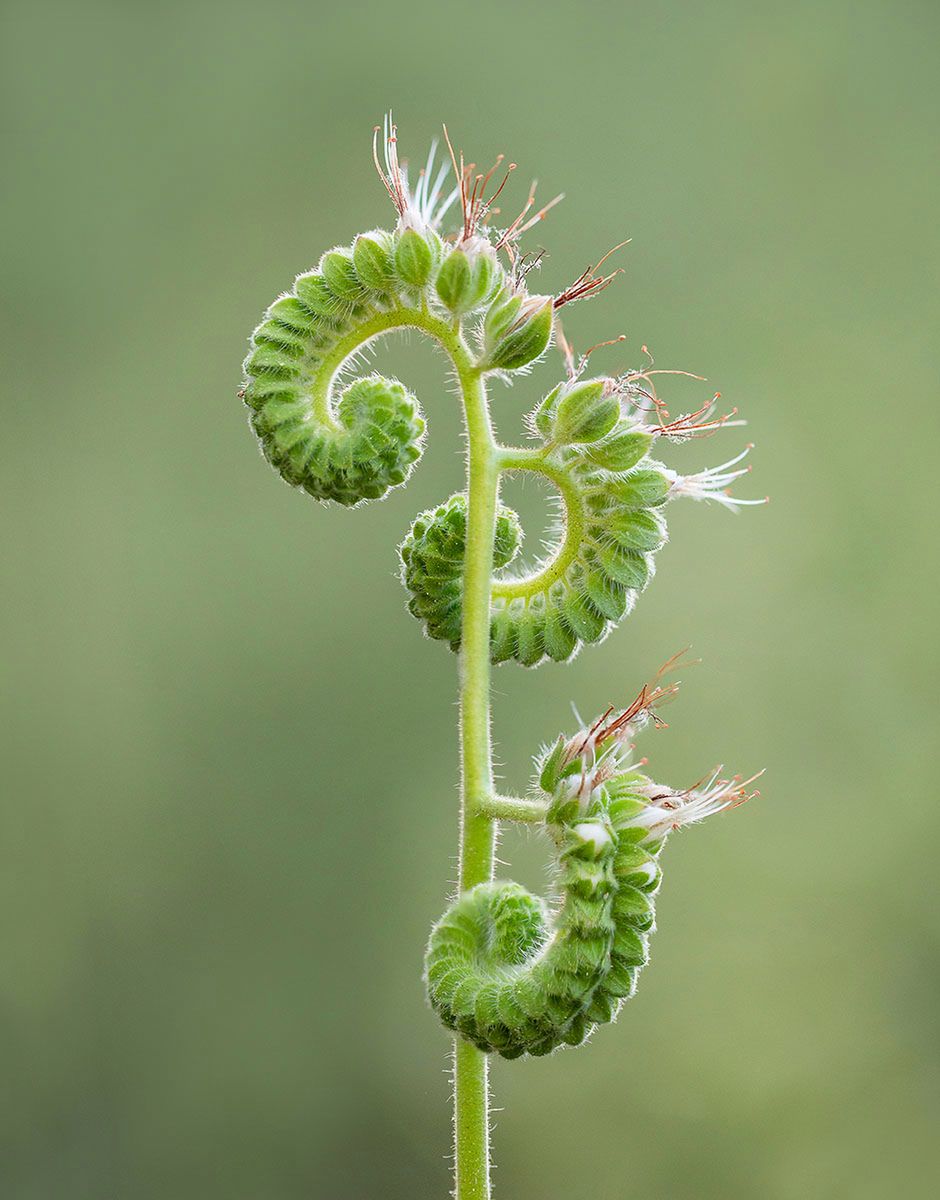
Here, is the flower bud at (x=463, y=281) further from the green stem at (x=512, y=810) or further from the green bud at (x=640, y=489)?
Result: the green stem at (x=512, y=810)

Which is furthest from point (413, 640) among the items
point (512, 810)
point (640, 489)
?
point (512, 810)

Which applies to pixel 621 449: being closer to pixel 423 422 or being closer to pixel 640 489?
pixel 640 489

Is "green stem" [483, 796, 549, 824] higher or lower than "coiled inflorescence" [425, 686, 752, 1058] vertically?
higher

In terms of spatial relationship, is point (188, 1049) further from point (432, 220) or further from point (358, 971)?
point (432, 220)

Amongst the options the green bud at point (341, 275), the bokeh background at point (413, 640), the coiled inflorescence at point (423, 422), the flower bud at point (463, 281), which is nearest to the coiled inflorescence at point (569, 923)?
the coiled inflorescence at point (423, 422)

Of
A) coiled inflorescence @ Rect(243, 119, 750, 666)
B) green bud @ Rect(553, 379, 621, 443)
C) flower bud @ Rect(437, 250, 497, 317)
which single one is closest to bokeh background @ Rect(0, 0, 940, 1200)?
coiled inflorescence @ Rect(243, 119, 750, 666)

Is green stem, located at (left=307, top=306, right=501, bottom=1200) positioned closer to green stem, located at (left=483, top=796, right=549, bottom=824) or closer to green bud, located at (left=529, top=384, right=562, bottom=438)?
green stem, located at (left=483, top=796, right=549, bottom=824)
